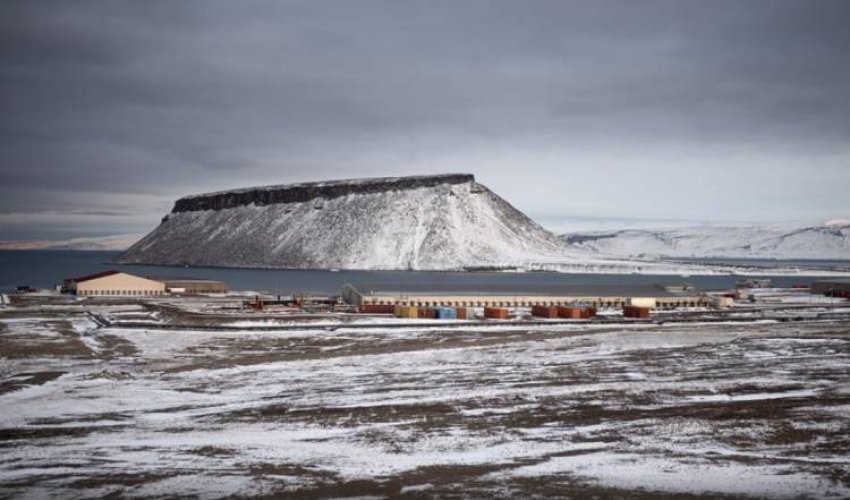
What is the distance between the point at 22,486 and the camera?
20.5m

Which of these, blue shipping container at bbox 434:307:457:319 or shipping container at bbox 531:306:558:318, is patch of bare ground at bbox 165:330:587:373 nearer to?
blue shipping container at bbox 434:307:457:319

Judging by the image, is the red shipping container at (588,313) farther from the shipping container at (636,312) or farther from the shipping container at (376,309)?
the shipping container at (376,309)

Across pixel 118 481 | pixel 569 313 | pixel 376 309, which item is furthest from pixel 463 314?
pixel 118 481

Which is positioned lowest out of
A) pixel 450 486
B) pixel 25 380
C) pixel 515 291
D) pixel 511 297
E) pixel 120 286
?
pixel 450 486

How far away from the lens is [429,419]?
96.2 ft

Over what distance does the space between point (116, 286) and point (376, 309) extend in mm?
43818

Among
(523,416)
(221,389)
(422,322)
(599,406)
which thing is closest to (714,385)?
(599,406)

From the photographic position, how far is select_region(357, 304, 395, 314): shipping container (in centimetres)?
7794

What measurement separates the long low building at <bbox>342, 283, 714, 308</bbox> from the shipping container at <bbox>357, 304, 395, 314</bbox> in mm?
1866

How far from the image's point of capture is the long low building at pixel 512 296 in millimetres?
83688

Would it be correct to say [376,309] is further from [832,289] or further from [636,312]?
[832,289]

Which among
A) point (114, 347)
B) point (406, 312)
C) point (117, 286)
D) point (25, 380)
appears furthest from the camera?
point (117, 286)

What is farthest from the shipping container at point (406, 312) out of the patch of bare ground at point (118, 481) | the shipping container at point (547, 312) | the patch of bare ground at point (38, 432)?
the patch of bare ground at point (118, 481)

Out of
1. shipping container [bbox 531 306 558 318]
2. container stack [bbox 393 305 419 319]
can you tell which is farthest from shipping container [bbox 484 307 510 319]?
container stack [bbox 393 305 419 319]
